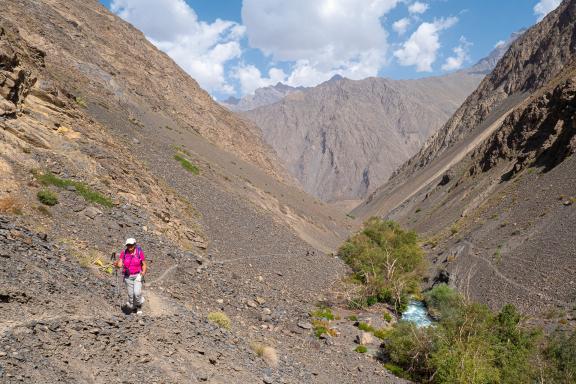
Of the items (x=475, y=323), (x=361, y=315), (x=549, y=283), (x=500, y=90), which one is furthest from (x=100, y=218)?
(x=500, y=90)

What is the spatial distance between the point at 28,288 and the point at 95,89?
32.1 m

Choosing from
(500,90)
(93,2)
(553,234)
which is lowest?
(553,234)

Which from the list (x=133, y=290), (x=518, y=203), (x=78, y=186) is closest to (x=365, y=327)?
(x=133, y=290)

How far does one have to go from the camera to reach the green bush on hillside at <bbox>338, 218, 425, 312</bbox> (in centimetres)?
2761

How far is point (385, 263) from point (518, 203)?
42.8 feet

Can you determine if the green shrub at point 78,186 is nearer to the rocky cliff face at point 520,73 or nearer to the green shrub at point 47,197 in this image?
the green shrub at point 47,197

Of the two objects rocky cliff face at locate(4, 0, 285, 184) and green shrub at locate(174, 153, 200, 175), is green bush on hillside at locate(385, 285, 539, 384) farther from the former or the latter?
rocky cliff face at locate(4, 0, 285, 184)

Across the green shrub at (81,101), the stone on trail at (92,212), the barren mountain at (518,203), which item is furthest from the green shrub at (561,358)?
the green shrub at (81,101)

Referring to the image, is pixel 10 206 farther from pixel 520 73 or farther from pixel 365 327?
pixel 520 73

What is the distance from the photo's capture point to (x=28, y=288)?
9219mm

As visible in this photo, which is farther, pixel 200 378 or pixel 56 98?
pixel 56 98

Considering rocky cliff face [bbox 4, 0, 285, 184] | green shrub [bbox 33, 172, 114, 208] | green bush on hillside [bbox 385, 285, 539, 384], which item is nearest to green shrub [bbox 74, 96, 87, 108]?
rocky cliff face [bbox 4, 0, 285, 184]

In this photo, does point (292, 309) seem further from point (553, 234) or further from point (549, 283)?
point (553, 234)

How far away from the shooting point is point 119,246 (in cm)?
1545
